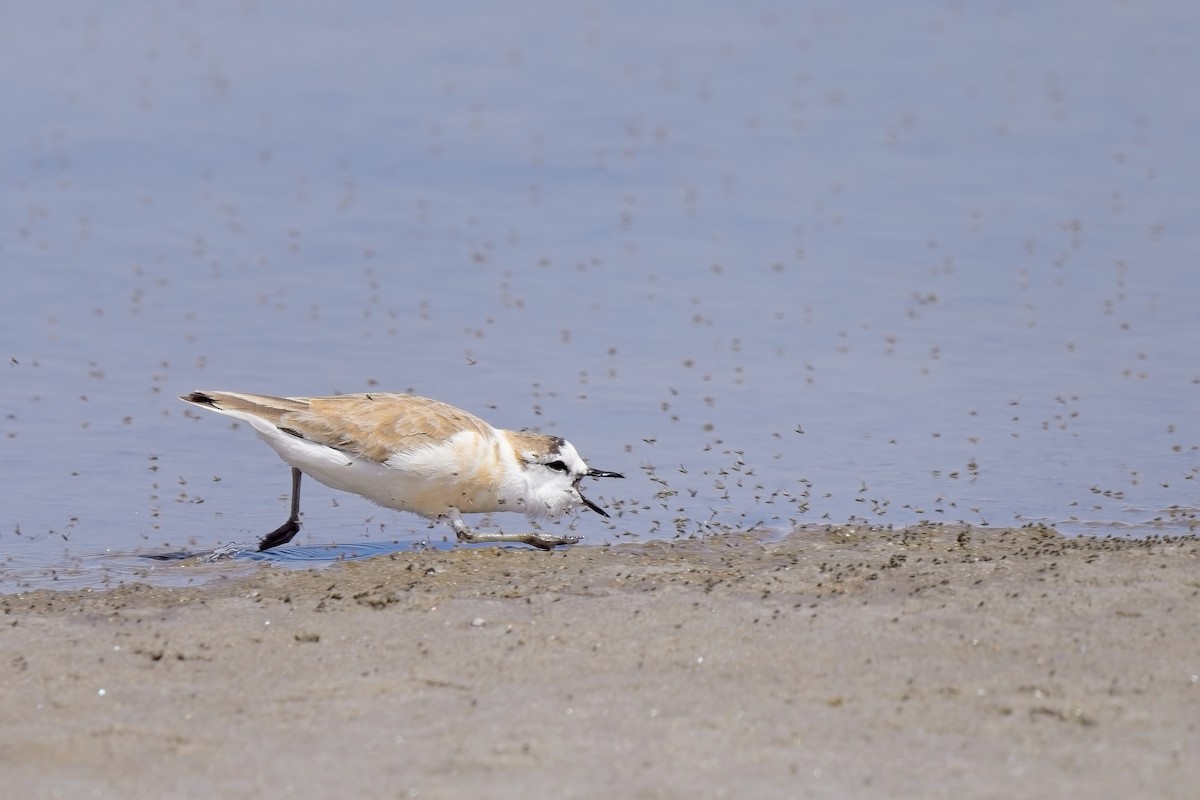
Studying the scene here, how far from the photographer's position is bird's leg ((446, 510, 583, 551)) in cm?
975

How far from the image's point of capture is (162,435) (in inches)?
476

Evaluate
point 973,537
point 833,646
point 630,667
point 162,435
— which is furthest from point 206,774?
point 162,435

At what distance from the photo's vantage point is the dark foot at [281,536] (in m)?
9.78

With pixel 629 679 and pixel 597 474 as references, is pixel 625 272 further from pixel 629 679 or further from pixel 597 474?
pixel 629 679

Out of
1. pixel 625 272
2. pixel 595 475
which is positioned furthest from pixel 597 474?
pixel 625 272

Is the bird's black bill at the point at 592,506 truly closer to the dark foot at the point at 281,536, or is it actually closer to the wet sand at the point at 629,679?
the wet sand at the point at 629,679

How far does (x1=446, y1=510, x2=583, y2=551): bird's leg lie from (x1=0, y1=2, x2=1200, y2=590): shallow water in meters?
0.46

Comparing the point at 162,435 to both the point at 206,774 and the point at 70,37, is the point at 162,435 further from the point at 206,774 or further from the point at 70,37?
the point at 70,37

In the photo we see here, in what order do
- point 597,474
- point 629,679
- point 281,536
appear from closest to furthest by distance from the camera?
point 629,679, point 281,536, point 597,474

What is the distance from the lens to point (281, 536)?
9.83m

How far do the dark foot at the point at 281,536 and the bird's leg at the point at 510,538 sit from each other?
92 centimetres

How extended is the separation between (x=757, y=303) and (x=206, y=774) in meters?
9.77

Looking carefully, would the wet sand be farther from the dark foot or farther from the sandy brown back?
the sandy brown back

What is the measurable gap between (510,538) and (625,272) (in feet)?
21.3
